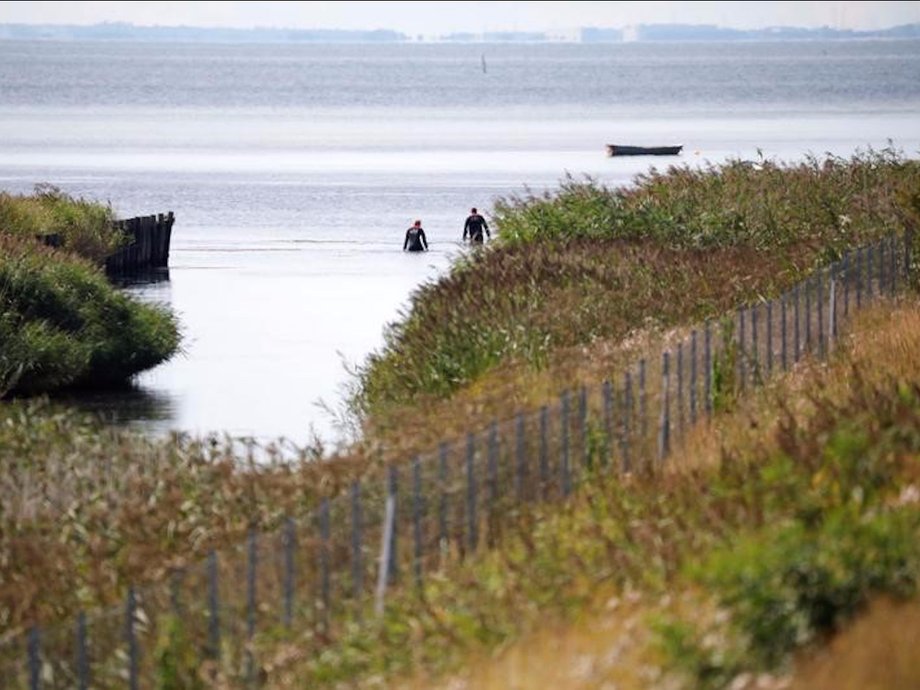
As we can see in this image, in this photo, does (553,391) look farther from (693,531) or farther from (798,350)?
(693,531)

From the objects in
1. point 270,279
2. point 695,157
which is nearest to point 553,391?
point 270,279

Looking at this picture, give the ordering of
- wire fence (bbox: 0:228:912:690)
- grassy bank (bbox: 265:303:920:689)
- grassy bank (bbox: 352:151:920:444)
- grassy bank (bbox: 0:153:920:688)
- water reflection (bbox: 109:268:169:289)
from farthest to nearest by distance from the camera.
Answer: water reflection (bbox: 109:268:169:289) < grassy bank (bbox: 352:151:920:444) < wire fence (bbox: 0:228:912:690) < grassy bank (bbox: 0:153:920:688) < grassy bank (bbox: 265:303:920:689)

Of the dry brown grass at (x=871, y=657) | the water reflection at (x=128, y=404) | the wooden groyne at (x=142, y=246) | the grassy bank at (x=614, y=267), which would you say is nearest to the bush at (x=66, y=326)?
the water reflection at (x=128, y=404)

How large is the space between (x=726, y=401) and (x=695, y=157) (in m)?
114

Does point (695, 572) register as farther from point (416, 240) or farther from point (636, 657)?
point (416, 240)

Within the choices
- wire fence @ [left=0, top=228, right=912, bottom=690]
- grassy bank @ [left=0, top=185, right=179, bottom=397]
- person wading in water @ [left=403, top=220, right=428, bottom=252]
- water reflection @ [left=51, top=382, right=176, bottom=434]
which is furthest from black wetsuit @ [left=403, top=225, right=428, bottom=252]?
wire fence @ [left=0, top=228, right=912, bottom=690]

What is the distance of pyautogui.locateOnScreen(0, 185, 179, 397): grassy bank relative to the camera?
42125mm

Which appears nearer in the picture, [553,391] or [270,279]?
[553,391]

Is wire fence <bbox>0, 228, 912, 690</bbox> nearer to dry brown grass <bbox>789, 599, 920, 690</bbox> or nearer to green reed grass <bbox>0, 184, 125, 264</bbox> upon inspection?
dry brown grass <bbox>789, 599, 920, 690</bbox>

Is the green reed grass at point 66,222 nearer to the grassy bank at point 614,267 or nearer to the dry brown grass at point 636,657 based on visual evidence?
the grassy bank at point 614,267

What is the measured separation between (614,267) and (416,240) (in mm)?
41446

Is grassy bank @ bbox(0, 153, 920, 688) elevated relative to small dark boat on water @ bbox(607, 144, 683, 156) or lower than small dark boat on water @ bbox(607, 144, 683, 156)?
elevated

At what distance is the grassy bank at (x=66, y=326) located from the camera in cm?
4212

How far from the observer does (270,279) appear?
6900 cm
